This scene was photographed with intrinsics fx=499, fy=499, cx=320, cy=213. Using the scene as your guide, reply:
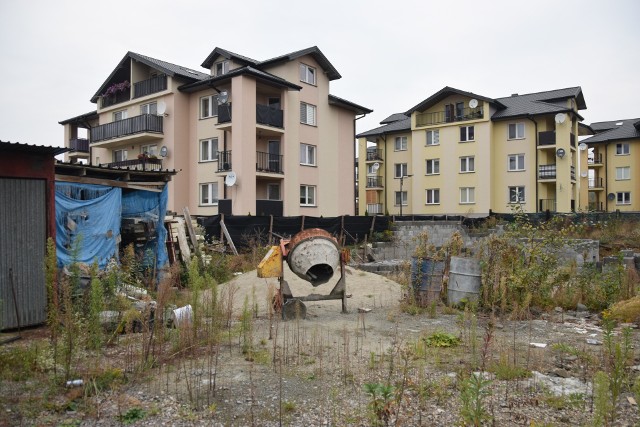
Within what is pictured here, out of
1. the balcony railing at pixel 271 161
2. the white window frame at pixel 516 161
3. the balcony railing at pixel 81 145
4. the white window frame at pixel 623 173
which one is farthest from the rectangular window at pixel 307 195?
the white window frame at pixel 623 173

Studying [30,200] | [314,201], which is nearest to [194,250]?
[30,200]

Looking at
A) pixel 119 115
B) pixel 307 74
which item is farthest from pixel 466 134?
pixel 119 115

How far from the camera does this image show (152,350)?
646 cm

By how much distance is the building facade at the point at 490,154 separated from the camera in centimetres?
3631

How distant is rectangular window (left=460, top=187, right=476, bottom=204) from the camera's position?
127ft

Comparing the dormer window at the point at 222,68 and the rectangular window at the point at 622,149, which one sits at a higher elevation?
the dormer window at the point at 222,68

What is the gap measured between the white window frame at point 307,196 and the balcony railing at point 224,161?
192 inches

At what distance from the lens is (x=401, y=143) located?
44406 millimetres

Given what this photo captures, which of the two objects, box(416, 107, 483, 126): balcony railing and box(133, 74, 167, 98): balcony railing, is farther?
box(416, 107, 483, 126): balcony railing

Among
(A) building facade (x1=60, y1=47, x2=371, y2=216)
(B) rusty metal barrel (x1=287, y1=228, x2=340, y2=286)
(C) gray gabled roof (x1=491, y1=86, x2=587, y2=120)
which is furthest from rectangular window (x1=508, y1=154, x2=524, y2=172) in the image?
(B) rusty metal barrel (x1=287, y1=228, x2=340, y2=286)

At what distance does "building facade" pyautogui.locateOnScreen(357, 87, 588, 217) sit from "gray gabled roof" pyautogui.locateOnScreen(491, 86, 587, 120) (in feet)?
0.21

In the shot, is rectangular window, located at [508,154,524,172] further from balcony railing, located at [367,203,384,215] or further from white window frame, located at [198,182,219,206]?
white window frame, located at [198,182,219,206]

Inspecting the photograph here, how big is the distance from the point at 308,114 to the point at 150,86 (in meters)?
10.0

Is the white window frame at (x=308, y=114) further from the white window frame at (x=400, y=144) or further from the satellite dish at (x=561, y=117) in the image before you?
the satellite dish at (x=561, y=117)
